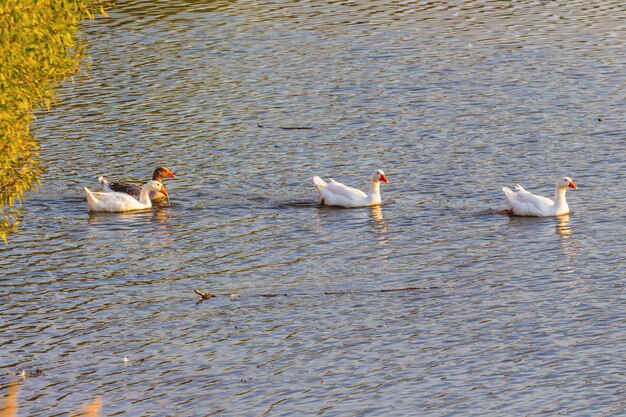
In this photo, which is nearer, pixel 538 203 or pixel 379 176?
pixel 538 203

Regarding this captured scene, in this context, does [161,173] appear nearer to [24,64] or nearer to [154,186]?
[154,186]

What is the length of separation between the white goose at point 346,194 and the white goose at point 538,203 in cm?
346

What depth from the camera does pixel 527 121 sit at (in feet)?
136

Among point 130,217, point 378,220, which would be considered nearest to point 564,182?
point 378,220

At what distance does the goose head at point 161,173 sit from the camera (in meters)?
36.4

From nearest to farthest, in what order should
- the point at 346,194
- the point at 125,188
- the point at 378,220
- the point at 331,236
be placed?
the point at 331,236, the point at 378,220, the point at 346,194, the point at 125,188

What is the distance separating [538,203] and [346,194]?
4985 mm

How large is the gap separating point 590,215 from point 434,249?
16.0 ft

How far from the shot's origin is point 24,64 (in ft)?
71.1

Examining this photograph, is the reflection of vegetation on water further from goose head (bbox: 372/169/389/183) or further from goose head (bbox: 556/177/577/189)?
goose head (bbox: 556/177/577/189)

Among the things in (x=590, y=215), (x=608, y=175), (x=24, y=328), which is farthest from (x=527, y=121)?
(x=24, y=328)

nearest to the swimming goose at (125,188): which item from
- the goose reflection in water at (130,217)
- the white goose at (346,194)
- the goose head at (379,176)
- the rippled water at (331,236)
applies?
the goose reflection in water at (130,217)

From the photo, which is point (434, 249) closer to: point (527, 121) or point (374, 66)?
point (527, 121)

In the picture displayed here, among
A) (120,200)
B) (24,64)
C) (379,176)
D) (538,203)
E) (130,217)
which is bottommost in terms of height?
(538,203)
